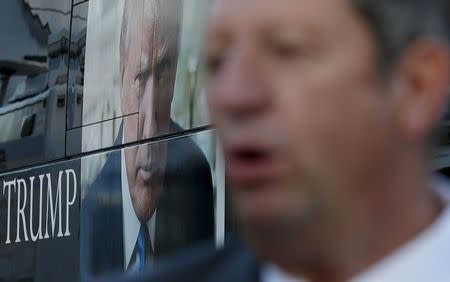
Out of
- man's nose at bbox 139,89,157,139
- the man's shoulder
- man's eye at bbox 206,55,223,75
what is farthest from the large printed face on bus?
man's eye at bbox 206,55,223,75

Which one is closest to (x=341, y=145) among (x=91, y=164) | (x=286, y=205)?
(x=286, y=205)

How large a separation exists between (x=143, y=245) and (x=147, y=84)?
610 millimetres

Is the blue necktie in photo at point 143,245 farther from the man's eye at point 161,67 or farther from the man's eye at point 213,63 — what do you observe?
the man's eye at point 213,63

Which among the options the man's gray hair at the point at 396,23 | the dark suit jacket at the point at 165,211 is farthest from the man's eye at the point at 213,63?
the dark suit jacket at the point at 165,211

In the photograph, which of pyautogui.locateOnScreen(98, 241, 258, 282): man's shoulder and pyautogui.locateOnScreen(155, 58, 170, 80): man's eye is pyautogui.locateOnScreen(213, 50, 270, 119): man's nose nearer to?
pyautogui.locateOnScreen(98, 241, 258, 282): man's shoulder

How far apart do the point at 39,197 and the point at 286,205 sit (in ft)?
14.8

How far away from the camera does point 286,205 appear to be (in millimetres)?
1035

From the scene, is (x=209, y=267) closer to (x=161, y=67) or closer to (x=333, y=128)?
(x=333, y=128)

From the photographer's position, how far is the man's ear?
43.1 inches

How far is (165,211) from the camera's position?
4.60m

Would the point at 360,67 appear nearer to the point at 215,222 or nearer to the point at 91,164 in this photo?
the point at 215,222

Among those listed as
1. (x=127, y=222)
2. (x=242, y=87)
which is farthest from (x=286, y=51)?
(x=127, y=222)

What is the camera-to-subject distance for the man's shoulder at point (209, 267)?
49.3 inches

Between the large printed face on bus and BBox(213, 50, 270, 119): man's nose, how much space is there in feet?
11.4
